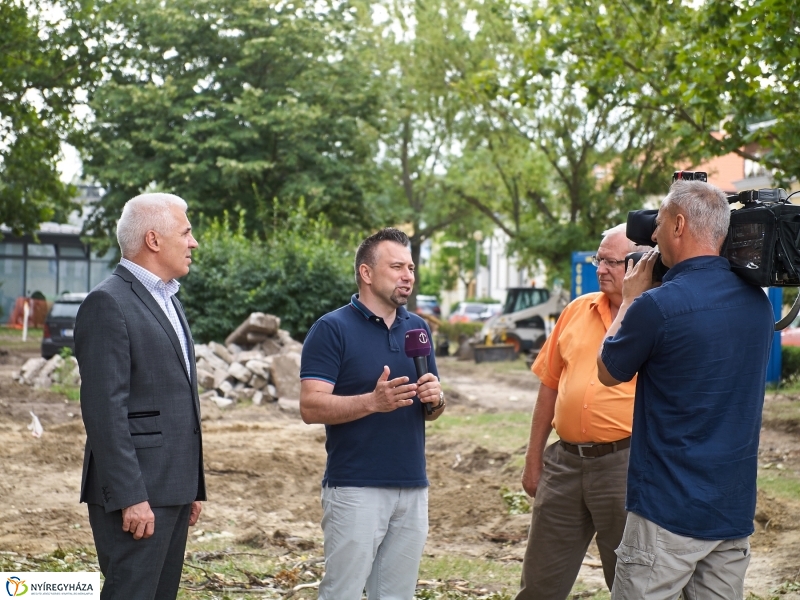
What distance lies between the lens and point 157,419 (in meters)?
4.01

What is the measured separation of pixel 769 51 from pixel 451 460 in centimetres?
625

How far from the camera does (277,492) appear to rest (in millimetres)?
10680

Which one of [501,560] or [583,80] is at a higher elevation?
[583,80]

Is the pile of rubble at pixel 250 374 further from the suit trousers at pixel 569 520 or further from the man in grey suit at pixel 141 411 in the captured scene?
the man in grey suit at pixel 141 411

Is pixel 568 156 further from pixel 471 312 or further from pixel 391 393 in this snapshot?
pixel 391 393

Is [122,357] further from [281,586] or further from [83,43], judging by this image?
[83,43]

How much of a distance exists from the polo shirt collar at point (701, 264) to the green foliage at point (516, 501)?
245 inches

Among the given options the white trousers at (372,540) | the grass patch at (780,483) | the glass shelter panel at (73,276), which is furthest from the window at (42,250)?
the white trousers at (372,540)

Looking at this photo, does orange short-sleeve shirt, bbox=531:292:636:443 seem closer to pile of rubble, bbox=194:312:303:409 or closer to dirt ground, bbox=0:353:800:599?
dirt ground, bbox=0:353:800:599

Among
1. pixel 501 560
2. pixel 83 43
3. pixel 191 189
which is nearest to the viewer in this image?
pixel 501 560

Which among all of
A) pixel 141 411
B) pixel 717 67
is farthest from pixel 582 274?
pixel 141 411

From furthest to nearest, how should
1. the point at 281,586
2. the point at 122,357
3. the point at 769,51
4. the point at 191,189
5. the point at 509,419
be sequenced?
the point at 191,189, the point at 509,419, the point at 769,51, the point at 281,586, the point at 122,357

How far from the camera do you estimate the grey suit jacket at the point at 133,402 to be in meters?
3.81

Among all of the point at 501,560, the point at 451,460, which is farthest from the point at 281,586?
the point at 451,460
